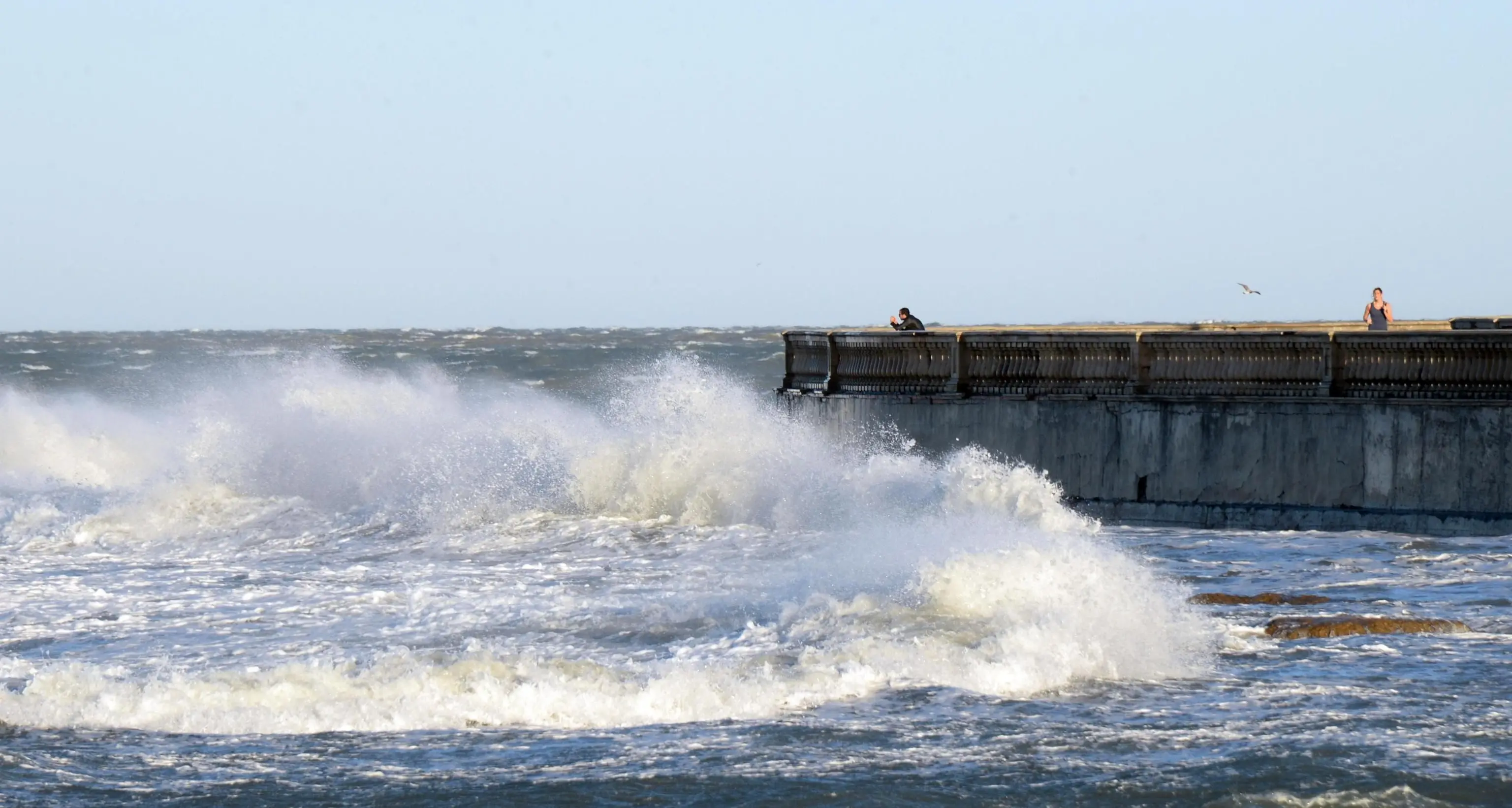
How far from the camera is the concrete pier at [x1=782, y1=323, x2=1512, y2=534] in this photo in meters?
16.8

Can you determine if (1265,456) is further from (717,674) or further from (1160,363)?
(717,674)

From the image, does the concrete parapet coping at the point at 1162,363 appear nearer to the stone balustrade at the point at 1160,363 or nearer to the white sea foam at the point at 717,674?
the stone balustrade at the point at 1160,363

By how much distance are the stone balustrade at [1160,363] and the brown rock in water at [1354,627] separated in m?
6.12

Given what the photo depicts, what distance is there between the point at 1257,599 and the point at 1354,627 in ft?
4.55

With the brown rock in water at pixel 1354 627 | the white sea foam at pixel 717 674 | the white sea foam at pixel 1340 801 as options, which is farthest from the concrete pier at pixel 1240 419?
the white sea foam at pixel 1340 801

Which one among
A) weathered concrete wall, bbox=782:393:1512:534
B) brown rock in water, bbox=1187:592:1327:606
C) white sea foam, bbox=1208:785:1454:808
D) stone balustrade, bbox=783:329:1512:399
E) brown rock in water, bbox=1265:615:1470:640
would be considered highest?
stone balustrade, bbox=783:329:1512:399

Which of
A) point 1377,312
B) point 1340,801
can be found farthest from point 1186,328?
point 1340,801

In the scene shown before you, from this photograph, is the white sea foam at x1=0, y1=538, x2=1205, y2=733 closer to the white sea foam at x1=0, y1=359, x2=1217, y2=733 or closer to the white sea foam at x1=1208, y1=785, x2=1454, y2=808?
the white sea foam at x1=0, y1=359, x2=1217, y2=733

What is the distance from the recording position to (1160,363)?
61.6ft

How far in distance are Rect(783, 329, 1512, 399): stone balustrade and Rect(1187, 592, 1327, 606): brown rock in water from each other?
512cm

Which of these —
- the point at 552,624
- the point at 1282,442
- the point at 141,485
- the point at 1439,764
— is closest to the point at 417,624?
the point at 552,624

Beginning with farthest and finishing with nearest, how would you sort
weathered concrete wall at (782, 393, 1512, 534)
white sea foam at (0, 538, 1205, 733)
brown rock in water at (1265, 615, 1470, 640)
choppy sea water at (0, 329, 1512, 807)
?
1. weathered concrete wall at (782, 393, 1512, 534)
2. brown rock in water at (1265, 615, 1470, 640)
3. white sea foam at (0, 538, 1205, 733)
4. choppy sea water at (0, 329, 1512, 807)

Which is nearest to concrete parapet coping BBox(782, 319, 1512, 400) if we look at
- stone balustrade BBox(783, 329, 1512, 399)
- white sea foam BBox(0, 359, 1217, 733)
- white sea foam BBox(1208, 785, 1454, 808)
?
stone balustrade BBox(783, 329, 1512, 399)

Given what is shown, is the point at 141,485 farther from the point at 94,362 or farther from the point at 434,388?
the point at 94,362
